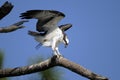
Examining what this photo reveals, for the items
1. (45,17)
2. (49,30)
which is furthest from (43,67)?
(49,30)

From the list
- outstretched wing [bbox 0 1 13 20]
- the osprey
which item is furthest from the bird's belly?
outstretched wing [bbox 0 1 13 20]

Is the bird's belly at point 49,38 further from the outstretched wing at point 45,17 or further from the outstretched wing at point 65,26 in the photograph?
the outstretched wing at point 65,26

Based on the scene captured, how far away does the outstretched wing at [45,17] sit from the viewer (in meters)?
4.27

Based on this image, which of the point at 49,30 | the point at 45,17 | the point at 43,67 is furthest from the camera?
the point at 49,30

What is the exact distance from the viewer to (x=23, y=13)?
4195 millimetres

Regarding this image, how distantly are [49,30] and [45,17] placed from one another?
46 centimetres

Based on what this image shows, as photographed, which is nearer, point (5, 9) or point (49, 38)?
point (5, 9)

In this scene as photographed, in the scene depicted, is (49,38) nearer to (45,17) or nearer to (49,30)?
(49,30)

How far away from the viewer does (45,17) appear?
459 centimetres

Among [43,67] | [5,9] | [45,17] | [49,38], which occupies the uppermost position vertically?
[5,9]

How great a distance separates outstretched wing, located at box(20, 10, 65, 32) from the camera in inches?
168

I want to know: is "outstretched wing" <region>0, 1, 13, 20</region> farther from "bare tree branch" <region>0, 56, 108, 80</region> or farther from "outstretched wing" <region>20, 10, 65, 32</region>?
"outstretched wing" <region>20, 10, 65, 32</region>

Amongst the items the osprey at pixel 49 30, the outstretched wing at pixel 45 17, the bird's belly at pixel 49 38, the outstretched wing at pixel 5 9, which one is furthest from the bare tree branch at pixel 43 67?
the bird's belly at pixel 49 38

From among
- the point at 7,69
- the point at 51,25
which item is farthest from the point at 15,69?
the point at 51,25
